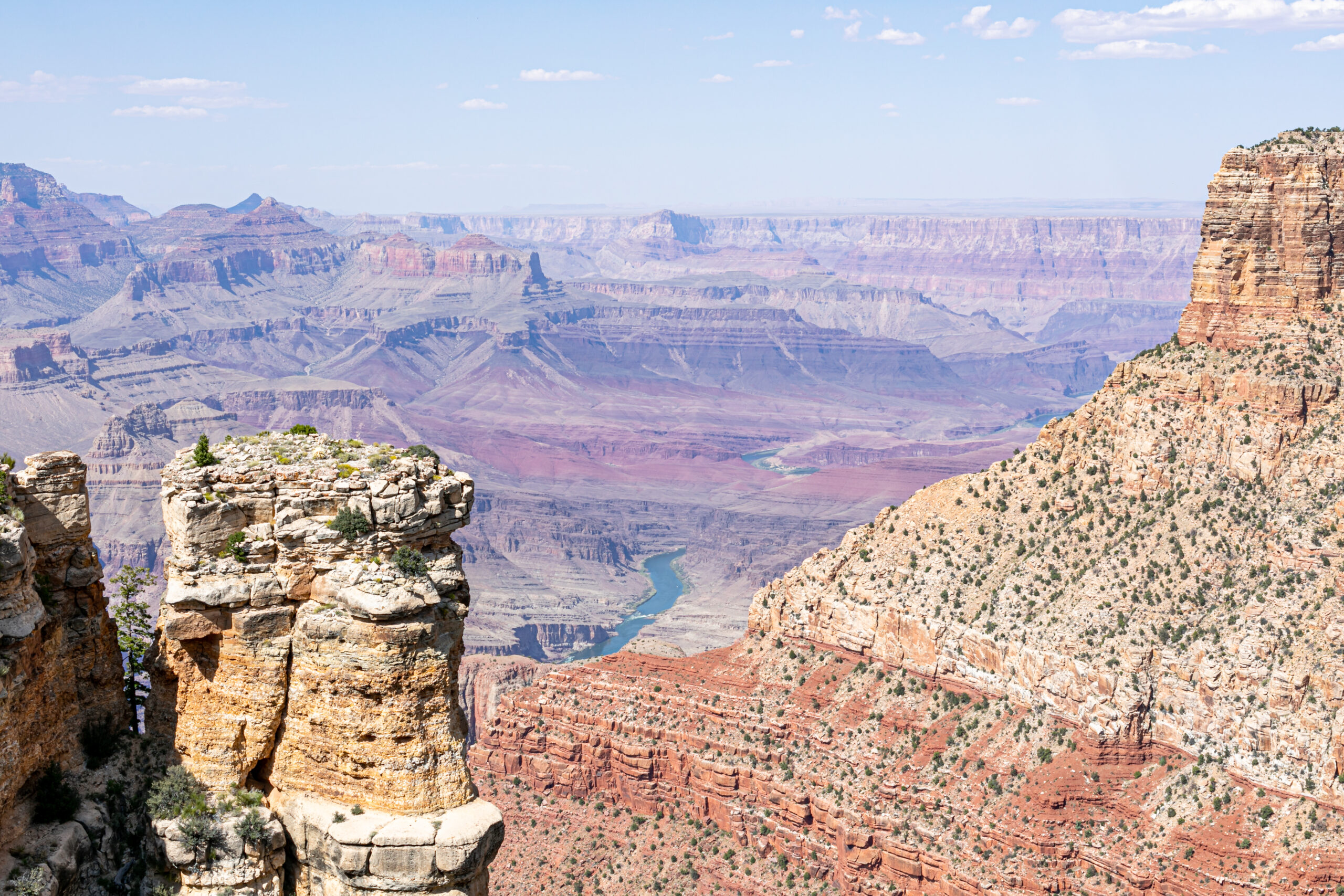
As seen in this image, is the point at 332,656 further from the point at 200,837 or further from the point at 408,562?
the point at 200,837

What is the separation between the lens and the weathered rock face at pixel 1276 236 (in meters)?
69.0

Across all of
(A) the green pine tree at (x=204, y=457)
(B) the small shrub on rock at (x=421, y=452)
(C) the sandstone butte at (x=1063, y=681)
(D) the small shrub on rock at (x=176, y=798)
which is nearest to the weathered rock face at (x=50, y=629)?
(D) the small shrub on rock at (x=176, y=798)

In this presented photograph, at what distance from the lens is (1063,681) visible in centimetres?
6125

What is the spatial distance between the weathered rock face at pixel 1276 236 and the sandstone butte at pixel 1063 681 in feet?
0.45

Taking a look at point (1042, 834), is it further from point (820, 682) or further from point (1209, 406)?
point (1209, 406)

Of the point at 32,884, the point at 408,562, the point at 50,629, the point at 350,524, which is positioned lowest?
the point at 32,884

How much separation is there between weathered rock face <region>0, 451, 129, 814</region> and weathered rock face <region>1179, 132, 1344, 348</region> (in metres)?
61.4

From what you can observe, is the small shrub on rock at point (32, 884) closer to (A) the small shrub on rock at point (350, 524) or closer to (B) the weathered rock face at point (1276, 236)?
(A) the small shrub on rock at point (350, 524)

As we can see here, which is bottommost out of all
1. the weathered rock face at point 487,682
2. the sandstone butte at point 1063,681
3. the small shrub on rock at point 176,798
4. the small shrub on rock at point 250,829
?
the weathered rock face at point 487,682

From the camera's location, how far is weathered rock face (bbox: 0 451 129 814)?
73.7ft

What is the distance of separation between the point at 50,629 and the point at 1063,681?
4823 centimetres

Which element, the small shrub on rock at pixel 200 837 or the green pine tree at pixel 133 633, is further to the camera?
the green pine tree at pixel 133 633

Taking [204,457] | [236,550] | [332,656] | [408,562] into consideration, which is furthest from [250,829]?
[204,457]

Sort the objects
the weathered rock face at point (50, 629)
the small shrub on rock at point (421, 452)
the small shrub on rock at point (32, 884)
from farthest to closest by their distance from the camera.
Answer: the small shrub on rock at point (421, 452) < the weathered rock face at point (50, 629) < the small shrub on rock at point (32, 884)
